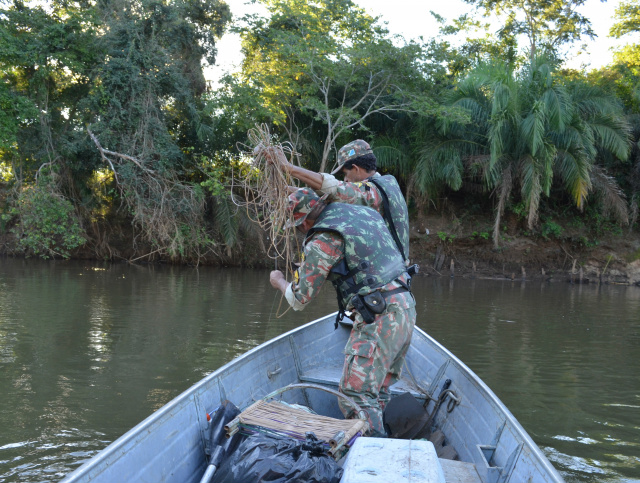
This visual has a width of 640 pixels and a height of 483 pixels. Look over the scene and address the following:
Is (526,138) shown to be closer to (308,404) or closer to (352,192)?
(308,404)

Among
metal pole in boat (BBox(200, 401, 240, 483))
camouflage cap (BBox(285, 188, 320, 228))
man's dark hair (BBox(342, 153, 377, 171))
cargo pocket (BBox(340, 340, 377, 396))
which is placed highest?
man's dark hair (BBox(342, 153, 377, 171))

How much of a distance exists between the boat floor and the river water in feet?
4.40

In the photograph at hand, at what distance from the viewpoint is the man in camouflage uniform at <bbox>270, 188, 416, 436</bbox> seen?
3717 mm

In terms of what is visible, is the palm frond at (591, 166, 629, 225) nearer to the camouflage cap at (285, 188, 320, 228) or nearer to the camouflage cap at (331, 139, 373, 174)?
the camouflage cap at (331, 139, 373, 174)

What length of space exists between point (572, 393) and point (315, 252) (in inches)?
192

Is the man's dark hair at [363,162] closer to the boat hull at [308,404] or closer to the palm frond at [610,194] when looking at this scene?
the boat hull at [308,404]

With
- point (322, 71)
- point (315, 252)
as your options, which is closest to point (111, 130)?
point (322, 71)

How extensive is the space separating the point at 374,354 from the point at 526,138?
1756cm

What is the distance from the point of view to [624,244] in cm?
2241

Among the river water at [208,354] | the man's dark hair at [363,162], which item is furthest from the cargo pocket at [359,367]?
the river water at [208,354]

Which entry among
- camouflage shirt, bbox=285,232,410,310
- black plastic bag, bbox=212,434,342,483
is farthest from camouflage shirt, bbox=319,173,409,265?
black plastic bag, bbox=212,434,342,483

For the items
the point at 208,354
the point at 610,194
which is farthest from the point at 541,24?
the point at 208,354

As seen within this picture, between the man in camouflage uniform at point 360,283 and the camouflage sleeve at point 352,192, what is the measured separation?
0.42 ft

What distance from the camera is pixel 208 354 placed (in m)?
8.29
